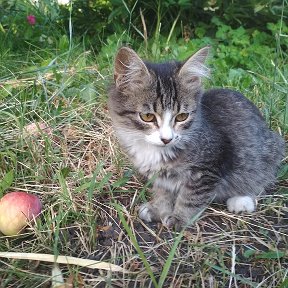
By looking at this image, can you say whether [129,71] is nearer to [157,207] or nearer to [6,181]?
[157,207]

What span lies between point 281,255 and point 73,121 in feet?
5.11

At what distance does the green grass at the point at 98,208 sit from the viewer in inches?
76.2

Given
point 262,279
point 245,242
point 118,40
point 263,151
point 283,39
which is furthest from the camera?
point 283,39

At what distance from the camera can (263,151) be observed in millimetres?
2652

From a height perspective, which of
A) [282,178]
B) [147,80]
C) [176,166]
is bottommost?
[282,178]

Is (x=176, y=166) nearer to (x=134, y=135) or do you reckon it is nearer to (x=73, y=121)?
(x=134, y=135)

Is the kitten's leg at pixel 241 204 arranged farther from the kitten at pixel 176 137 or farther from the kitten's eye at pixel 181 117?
the kitten's eye at pixel 181 117

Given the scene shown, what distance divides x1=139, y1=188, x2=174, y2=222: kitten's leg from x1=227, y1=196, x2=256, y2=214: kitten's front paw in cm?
31

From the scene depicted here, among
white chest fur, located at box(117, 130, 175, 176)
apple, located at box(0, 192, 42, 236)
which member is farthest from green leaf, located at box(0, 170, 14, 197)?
white chest fur, located at box(117, 130, 175, 176)

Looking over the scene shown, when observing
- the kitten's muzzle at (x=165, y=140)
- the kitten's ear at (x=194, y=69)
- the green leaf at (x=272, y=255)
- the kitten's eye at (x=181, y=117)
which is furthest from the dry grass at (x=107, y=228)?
the kitten's ear at (x=194, y=69)

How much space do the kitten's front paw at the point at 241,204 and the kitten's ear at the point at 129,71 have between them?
0.77 metres

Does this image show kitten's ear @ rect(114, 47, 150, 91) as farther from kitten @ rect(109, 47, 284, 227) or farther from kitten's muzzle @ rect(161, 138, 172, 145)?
kitten's muzzle @ rect(161, 138, 172, 145)

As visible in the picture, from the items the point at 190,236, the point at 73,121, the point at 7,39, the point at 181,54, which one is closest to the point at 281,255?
the point at 190,236

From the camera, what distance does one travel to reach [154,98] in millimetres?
2301
